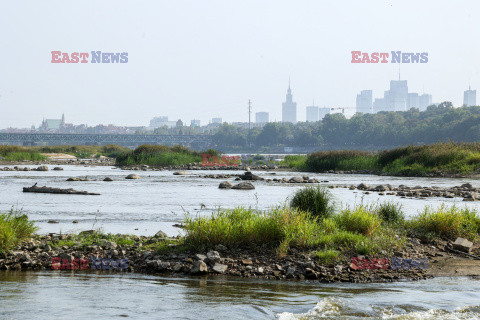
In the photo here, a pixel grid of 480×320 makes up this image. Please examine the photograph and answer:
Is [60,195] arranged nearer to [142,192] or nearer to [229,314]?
[142,192]

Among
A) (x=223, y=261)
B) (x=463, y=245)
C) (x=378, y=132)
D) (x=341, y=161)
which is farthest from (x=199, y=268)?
(x=378, y=132)

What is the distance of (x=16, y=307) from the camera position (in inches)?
310

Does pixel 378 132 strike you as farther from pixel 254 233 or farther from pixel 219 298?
pixel 219 298

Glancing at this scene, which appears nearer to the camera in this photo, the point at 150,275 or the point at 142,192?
the point at 150,275

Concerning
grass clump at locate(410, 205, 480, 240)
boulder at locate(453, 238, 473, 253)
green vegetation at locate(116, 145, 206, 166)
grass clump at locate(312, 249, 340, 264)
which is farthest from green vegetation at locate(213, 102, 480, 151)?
grass clump at locate(312, 249, 340, 264)

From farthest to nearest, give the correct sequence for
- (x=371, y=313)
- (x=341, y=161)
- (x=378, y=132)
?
(x=378, y=132)
(x=341, y=161)
(x=371, y=313)

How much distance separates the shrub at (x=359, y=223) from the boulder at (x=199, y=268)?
149 inches

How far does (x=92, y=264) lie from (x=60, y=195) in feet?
55.3

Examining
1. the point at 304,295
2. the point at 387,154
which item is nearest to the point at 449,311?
the point at 304,295

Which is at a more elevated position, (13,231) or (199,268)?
(13,231)

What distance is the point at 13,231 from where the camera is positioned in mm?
11680

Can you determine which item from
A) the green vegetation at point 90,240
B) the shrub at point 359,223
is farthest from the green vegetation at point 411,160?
the green vegetation at point 90,240

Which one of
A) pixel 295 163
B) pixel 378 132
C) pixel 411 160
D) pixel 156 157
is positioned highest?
pixel 378 132

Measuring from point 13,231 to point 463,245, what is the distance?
31.5 ft
